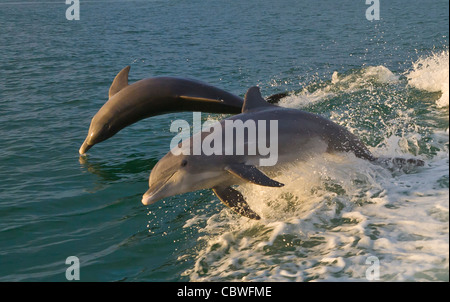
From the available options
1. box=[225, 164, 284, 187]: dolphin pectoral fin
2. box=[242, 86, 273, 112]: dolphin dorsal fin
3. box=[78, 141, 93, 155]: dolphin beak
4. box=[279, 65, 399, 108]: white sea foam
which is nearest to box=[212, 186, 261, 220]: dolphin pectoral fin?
box=[225, 164, 284, 187]: dolphin pectoral fin

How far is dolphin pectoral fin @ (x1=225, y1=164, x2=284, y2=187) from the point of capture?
8.29m

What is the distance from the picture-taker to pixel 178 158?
8.83 meters

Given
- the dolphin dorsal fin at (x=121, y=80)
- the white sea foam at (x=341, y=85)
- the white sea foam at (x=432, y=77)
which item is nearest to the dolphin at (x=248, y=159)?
the dolphin dorsal fin at (x=121, y=80)

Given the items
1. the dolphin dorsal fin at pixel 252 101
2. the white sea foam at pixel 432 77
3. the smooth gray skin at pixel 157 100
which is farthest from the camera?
the white sea foam at pixel 432 77

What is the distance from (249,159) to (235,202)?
0.74 meters

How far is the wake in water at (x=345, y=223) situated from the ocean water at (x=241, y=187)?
28 mm

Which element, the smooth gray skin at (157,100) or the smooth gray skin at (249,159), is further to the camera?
the smooth gray skin at (157,100)

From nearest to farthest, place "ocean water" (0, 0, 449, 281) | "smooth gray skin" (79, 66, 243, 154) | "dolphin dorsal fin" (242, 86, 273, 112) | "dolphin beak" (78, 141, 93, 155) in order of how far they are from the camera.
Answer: "ocean water" (0, 0, 449, 281)
"dolphin dorsal fin" (242, 86, 273, 112)
"smooth gray skin" (79, 66, 243, 154)
"dolphin beak" (78, 141, 93, 155)

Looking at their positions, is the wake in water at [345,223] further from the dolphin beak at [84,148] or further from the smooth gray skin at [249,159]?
the dolphin beak at [84,148]

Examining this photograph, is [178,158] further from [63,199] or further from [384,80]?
[384,80]

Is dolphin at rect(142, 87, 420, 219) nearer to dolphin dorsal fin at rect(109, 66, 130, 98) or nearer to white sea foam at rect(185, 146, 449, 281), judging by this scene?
white sea foam at rect(185, 146, 449, 281)

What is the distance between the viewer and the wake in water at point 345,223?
7020 millimetres

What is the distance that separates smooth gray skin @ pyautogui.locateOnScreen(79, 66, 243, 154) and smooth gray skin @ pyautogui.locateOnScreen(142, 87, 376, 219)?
1.88 metres
